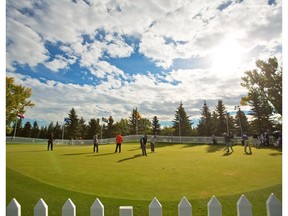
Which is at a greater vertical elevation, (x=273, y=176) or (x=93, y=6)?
(x=93, y=6)

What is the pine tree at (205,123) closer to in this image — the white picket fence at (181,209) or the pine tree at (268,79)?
the pine tree at (268,79)

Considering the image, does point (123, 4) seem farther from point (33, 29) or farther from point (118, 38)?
point (33, 29)

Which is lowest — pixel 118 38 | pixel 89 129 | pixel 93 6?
pixel 89 129

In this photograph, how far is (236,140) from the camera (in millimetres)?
21047

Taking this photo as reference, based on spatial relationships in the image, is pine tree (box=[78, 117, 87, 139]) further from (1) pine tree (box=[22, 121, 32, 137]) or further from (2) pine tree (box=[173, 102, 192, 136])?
(2) pine tree (box=[173, 102, 192, 136])

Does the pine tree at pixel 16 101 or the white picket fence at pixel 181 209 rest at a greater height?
the pine tree at pixel 16 101

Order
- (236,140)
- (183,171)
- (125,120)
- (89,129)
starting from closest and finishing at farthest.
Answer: (183,171)
(236,140)
(89,129)
(125,120)

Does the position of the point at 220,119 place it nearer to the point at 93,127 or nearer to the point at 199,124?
the point at 199,124

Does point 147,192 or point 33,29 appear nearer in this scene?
point 147,192

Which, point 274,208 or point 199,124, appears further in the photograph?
point 199,124

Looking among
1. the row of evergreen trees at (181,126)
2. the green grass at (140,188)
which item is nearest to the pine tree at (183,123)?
the row of evergreen trees at (181,126)

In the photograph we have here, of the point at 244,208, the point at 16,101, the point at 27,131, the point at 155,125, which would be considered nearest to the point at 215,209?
the point at 244,208

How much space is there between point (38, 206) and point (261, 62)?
42.5 feet

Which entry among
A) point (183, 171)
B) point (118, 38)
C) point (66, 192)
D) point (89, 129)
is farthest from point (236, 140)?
point (89, 129)
